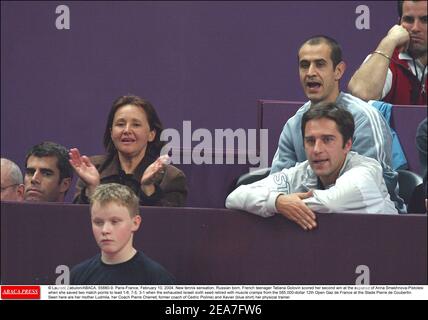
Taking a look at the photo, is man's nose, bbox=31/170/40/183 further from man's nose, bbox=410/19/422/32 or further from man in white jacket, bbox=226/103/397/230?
man's nose, bbox=410/19/422/32

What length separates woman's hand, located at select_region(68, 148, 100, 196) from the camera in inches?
111

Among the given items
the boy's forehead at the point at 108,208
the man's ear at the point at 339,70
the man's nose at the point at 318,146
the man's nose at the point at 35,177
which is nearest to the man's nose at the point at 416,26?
the man's ear at the point at 339,70

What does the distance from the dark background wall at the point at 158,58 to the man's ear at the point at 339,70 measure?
25mm

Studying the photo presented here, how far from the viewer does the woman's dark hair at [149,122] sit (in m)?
2.89

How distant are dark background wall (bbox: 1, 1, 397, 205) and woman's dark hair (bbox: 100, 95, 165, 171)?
1.1 inches

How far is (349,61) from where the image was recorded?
298 centimetres

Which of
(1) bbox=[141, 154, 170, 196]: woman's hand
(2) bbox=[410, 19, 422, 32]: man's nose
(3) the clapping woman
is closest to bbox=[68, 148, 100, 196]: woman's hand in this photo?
(3) the clapping woman

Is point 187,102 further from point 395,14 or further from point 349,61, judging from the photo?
point 395,14

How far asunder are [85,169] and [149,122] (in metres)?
0.23

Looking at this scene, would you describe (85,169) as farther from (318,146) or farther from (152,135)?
(318,146)

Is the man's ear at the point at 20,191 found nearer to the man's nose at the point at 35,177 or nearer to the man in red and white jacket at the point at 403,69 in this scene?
the man's nose at the point at 35,177

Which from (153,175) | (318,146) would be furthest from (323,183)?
(153,175)

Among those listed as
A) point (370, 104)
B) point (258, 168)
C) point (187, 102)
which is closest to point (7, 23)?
point (187, 102)

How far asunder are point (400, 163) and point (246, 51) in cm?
70
